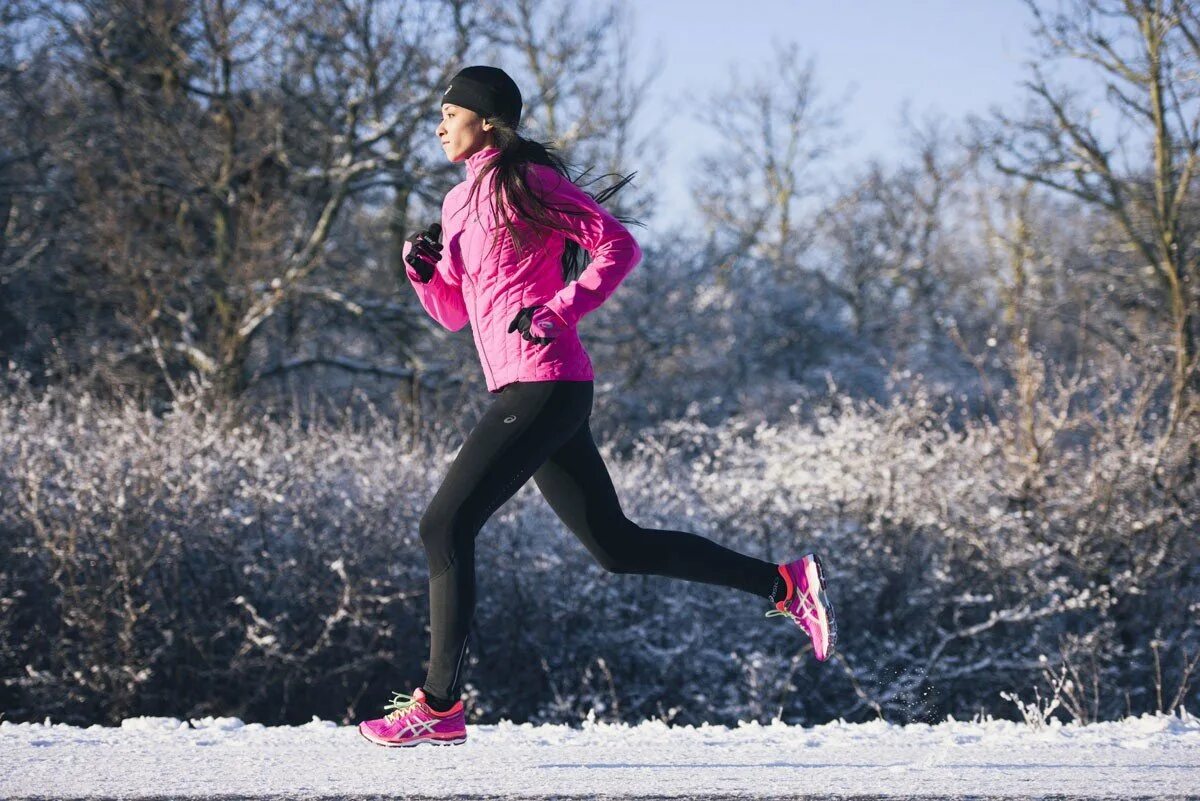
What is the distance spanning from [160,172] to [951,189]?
66.8 feet

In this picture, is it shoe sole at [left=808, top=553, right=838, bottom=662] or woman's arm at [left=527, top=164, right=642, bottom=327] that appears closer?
woman's arm at [left=527, top=164, right=642, bottom=327]

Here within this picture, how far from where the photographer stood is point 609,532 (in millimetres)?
3209

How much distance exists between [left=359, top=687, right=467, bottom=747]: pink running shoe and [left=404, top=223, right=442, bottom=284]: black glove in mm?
1105

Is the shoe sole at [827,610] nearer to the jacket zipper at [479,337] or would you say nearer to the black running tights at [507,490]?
the black running tights at [507,490]

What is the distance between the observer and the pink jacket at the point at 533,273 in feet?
9.78

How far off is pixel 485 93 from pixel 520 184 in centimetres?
32

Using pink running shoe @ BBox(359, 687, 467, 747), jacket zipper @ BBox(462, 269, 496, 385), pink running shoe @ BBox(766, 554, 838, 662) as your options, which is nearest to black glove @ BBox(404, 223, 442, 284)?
jacket zipper @ BBox(462, 269, 496, 385)

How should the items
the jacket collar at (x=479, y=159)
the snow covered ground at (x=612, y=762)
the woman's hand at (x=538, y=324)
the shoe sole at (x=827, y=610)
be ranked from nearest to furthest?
the snow covered ground at (x=612, y=762)
the woman's hand at (x=538, y=324)
the jacket collar at (x=479, y=159)
the shoe sole at (x=827, y=610)

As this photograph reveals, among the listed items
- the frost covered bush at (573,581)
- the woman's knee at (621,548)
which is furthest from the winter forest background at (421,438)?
the woman's knee at (621,548)

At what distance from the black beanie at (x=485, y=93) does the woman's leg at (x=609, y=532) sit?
877 mm

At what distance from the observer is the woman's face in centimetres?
316

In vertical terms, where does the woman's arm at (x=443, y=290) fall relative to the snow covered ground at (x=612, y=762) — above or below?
above

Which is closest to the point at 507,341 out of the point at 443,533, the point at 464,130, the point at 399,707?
the point at 443,533

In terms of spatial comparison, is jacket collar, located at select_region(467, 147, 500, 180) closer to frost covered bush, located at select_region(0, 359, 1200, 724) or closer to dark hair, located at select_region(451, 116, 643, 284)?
dark hair, located at select_region(451, 116, 643, 284)
